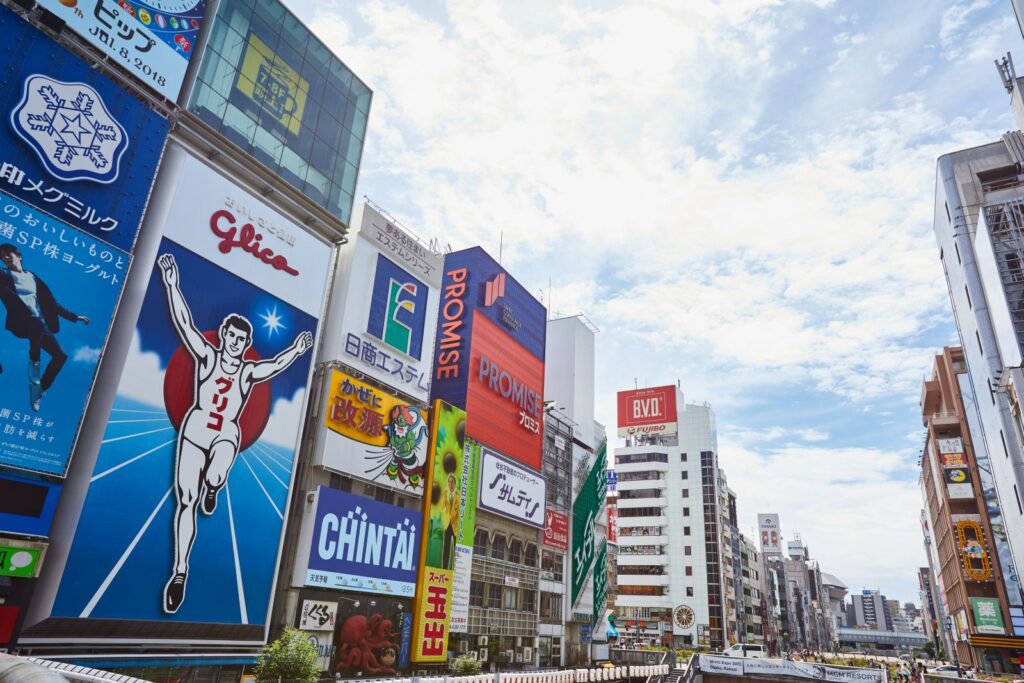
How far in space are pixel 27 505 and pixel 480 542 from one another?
3086 centimetres

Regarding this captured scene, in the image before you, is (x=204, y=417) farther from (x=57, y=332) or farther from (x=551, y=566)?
(x=551, y=566)

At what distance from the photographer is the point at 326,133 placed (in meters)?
38.5

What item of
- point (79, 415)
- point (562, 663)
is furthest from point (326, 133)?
point (562, 663)

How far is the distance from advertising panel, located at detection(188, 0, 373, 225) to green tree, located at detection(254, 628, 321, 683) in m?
22.3

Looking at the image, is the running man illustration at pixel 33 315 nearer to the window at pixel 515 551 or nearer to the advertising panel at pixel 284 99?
the advertising panel at pixel 284 99

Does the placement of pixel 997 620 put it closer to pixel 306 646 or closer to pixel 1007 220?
pixel 1007 220

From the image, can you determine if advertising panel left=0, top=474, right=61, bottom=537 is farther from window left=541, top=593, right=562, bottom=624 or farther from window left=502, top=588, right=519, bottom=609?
window left=541, top=593, right=562, bottom=624

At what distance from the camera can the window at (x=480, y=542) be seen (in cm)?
4750

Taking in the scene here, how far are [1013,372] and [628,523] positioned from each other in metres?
70.4

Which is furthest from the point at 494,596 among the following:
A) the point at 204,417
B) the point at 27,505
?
the point at 27,505

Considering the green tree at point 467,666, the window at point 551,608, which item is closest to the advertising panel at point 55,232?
the green tree at point 467,666

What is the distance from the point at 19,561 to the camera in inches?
850

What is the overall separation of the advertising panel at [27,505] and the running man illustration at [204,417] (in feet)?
16.1

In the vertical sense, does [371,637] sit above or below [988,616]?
below
